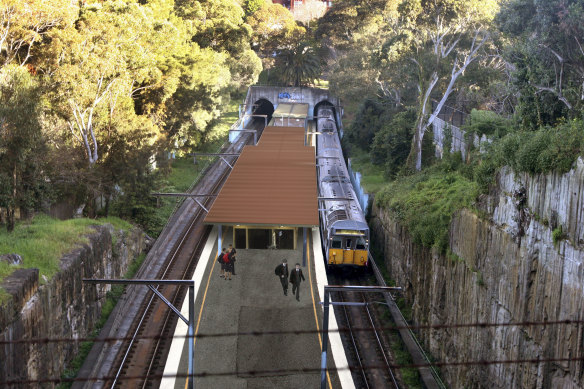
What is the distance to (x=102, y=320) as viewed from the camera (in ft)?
86.2

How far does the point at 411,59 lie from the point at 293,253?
48.9 feet

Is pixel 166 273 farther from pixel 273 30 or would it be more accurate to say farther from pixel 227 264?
pixel 273 30

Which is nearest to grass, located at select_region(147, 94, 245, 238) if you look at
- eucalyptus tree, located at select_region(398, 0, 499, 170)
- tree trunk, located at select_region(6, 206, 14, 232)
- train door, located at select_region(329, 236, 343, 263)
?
tree trunk, located at select_region(6, 206, 14, 232)

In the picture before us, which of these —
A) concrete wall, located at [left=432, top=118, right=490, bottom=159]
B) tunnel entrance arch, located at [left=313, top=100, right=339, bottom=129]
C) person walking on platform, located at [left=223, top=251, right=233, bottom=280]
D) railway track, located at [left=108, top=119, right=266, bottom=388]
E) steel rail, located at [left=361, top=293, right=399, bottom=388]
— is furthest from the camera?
tunnel entrance arch, located at [left=313, top=100, right=339, bottom=129]

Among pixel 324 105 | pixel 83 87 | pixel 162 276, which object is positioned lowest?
pixel 162 276

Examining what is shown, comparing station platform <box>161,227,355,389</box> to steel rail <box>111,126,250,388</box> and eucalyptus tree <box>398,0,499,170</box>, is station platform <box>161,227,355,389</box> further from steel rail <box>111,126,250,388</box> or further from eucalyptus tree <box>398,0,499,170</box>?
eucalyptus tree <box>398,0,499,170</box>

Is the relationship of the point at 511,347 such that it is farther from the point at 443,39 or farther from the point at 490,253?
→ the point at 443,39

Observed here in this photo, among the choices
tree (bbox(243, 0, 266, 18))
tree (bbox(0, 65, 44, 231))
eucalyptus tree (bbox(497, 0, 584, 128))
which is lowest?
tree (bbox(0, 65, 44, 231))

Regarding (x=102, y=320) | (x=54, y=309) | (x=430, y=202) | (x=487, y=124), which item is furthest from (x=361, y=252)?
(x=54, y=309)

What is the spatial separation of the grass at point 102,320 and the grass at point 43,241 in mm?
3305

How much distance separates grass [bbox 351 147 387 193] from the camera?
42503 millimetres

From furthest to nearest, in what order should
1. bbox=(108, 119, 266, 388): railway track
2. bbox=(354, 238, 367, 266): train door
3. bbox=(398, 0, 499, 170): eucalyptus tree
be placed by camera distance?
bbox=(398, 0, 499, 170): eucalyptus tree
bbox=(354, 238, 367, 266): train door
bbox=(108, 119, 266, 388): railway track

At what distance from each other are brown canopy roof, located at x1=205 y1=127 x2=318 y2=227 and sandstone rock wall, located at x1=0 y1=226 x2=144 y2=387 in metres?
5.04

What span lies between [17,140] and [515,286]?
19.4 meters
